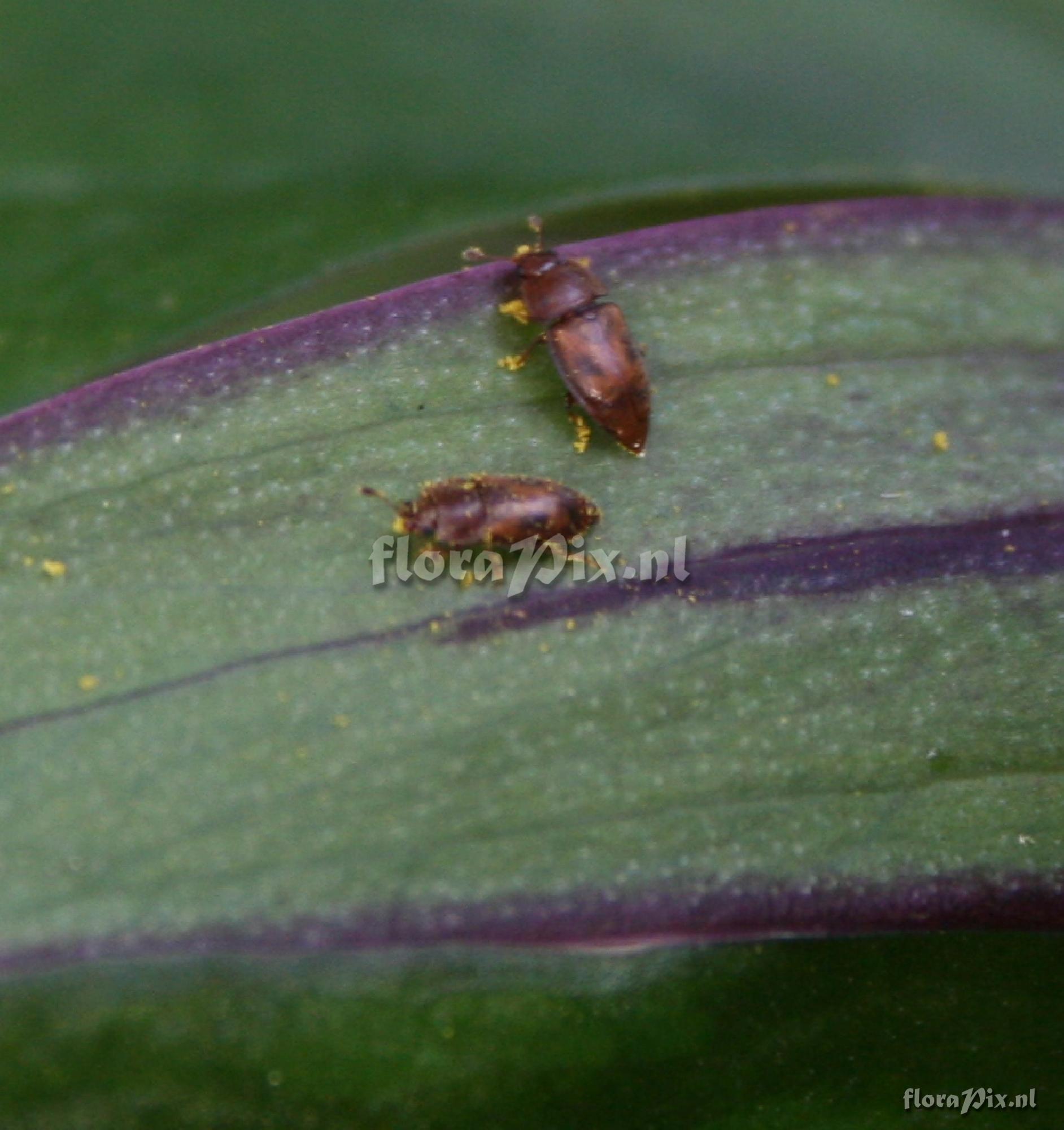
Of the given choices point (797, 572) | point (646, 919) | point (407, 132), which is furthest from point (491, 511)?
point (407, 132)

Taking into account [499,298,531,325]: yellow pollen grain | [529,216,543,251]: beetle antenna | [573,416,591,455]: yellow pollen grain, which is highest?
[529,216,543,251]: beetle antenna

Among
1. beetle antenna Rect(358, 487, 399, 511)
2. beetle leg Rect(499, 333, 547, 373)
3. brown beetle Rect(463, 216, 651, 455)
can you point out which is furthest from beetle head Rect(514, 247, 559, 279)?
beetle antenna Rect(358, 487, 399, 511)

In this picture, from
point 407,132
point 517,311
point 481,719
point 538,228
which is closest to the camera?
point 481,719

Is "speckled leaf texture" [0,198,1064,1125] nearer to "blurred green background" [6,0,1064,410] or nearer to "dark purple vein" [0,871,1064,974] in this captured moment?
"dark purple vein" [0,871,1064,974]

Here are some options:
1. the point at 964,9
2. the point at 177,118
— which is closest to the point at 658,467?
the point at 177,118

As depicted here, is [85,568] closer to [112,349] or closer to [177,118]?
[112,349]

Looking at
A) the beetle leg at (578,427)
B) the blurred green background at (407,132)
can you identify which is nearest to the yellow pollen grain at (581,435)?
the beetle leg at (578,427)

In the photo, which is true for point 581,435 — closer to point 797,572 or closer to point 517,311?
point 517,311

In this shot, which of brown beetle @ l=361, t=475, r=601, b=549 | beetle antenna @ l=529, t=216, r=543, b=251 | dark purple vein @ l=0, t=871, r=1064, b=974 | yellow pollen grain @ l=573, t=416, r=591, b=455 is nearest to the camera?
dark purple vein @ l=0, t=871, r=1064, b=974
